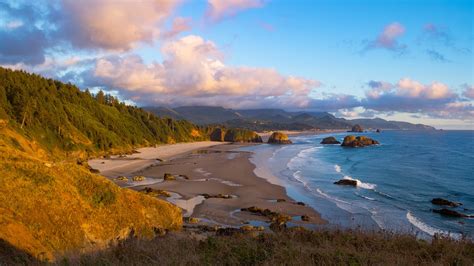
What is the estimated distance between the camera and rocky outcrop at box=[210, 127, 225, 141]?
A: 554 ft

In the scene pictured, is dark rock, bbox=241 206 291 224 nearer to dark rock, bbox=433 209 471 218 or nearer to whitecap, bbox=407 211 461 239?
whitecap, bbox=407 211 461 239

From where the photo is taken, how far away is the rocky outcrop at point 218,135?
554 feet

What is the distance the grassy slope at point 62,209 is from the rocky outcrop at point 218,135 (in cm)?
14872

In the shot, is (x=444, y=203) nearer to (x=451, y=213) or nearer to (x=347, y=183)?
(x=451, y=213)

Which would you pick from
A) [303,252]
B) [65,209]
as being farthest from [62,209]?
[303,252]

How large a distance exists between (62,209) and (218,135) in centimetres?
15511

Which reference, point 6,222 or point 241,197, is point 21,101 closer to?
point 241,197

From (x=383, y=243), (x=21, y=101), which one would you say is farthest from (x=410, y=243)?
(x=21, y=101)

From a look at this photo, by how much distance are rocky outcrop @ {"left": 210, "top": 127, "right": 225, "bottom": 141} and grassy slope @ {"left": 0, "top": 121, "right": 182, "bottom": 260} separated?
14872cm

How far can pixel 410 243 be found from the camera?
10523mm

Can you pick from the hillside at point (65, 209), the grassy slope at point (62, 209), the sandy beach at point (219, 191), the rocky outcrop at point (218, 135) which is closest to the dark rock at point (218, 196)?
the sandy beach at point (219, 191)

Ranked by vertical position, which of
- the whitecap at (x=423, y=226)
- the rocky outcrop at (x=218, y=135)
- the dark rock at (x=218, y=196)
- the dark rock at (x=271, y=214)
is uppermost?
the rocky outcrop at (x=218, y=135)

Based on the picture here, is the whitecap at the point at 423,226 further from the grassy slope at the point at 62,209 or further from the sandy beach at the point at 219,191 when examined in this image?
the grassy slope at the point at 62,209

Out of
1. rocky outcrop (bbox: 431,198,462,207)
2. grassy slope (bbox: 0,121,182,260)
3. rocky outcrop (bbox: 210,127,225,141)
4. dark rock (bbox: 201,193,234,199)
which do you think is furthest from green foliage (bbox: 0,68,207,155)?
rocky outcrop (bbox: 431,198,462,207)
